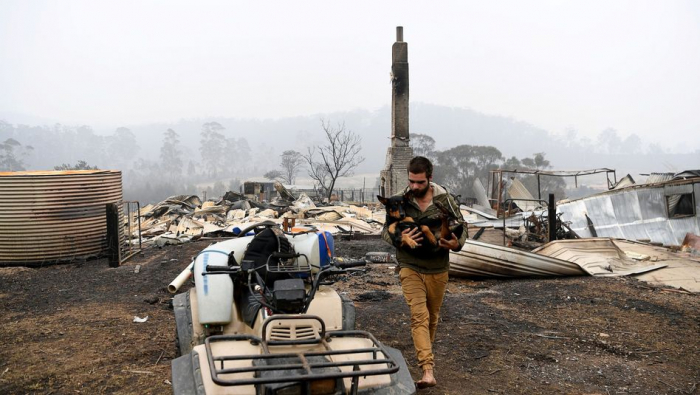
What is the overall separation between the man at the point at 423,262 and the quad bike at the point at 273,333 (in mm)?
403

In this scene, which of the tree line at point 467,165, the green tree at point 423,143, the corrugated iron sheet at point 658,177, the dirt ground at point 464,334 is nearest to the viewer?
the dirt ground at point 464,334

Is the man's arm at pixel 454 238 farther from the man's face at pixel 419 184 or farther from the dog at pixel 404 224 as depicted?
the man's face at pixel 419 184

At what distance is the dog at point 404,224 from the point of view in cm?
373

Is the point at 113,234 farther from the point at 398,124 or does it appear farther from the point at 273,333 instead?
the point at 398,124

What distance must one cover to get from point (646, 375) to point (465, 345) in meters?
1.58

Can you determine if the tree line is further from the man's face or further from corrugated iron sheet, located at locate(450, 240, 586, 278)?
the man's face

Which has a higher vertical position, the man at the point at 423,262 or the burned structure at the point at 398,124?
the burned structure at the point at 398,124

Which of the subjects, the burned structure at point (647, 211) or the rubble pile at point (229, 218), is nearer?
the burned structure at point (647, 211)

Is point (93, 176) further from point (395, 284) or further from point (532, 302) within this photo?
point (532, 302)

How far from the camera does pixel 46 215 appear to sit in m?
10.5

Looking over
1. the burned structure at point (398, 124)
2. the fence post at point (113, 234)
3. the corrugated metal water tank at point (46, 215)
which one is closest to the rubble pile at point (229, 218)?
the burned structure at point (398, 124)

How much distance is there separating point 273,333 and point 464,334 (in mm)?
3275

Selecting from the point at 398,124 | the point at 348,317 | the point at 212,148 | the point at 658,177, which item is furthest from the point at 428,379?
the point at 212,148

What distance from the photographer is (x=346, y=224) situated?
16469mm
